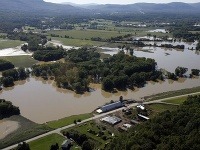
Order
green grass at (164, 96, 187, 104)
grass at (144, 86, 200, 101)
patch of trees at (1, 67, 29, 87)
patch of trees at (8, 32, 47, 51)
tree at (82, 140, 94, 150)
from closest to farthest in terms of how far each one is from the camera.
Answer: tree at (82, 140, 94, 150), green grass at (164, 96, 187, 104), grass at (144, 86, 200, 101), patch of trees at (1, 67, 29, 87), patch of trees at (8, 32, 47, 51)

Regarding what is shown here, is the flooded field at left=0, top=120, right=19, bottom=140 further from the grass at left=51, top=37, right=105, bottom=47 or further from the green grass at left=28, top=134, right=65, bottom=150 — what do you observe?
the grass at left=51, top=37, right=105, bottom=47

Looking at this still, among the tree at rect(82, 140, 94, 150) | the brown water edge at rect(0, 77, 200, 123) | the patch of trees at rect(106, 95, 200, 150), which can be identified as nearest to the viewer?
the patch of trees at rect(106, 95, 200, 150)

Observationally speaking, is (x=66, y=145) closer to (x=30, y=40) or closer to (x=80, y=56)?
(x=80, y=56)

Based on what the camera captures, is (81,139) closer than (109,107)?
Yes

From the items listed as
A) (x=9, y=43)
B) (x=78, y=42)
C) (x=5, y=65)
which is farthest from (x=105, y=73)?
(x=9, y=43)

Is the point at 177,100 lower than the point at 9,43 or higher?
lower

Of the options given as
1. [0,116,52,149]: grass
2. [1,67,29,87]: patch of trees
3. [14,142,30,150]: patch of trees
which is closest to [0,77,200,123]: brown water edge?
[1,67,29,87]: patch of trees
